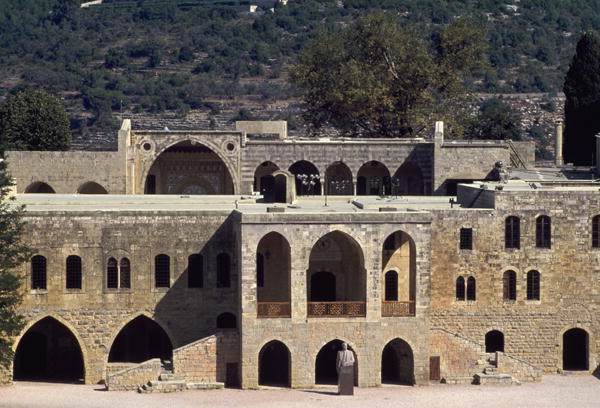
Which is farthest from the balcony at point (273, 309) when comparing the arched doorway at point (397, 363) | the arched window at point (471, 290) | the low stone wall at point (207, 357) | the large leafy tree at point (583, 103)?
the large leafy tree at point (583, 103)

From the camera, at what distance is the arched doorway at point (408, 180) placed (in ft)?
252

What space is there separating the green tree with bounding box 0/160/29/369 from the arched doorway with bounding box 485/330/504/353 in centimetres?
1684

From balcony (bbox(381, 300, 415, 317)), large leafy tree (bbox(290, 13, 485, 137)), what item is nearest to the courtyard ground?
balcony (bbox(381, 300, 415, 317))

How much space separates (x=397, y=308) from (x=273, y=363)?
5588 mm

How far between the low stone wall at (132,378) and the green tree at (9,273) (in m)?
3.51

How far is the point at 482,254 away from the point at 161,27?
315 feet

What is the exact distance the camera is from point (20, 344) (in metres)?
59.2

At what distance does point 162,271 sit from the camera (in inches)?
2266

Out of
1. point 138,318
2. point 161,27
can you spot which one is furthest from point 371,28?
point 161,27

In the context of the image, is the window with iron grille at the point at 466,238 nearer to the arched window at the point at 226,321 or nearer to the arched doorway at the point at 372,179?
the arched window at the point at 226,321

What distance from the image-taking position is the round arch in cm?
7900

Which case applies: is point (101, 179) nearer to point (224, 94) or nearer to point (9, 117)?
point (9, 117)

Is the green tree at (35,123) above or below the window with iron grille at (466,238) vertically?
above

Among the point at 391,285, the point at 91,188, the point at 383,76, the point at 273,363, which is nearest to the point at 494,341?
the point at 391,285
